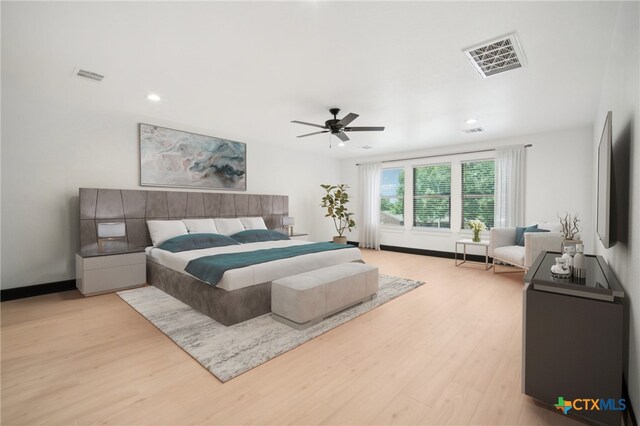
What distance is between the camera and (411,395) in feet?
6.00

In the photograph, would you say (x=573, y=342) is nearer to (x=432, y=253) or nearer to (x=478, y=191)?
(x=478, y=191)

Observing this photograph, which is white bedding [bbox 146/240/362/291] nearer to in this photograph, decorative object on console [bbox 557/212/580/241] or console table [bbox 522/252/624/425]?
console table [bbox 522/252/624/425]

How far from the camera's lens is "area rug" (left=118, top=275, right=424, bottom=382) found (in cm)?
221

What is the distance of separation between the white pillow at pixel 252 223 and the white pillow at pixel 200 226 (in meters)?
0.62

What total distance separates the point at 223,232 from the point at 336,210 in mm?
3200

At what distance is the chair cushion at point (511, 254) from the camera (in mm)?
4526

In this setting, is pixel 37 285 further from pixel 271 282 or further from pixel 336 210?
pixel 336 210

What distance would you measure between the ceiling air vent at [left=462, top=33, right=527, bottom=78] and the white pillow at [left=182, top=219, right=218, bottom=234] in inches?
166

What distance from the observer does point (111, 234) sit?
388 centimetres

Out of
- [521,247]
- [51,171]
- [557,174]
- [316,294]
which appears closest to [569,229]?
[521,247]

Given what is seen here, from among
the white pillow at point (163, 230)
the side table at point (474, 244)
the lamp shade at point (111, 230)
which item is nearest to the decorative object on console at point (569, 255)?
the side table at point (474, 244)

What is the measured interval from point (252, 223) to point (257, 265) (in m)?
2.51

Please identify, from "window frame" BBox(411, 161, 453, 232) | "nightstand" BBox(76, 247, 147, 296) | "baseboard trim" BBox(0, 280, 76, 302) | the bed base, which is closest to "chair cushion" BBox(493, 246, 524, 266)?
"window frame" BBox(411, 161, 453, 232)

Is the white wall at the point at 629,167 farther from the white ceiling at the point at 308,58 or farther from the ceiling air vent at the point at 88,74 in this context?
the ceiling air vent at the point at 88,74
